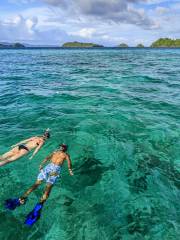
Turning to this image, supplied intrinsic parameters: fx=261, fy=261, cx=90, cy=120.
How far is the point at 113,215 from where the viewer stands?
35.7ft

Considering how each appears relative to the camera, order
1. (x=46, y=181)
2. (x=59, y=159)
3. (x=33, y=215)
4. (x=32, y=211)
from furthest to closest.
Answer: (x=59, y=159)
(x=46, y=181)
(x=32, y=211)
(x=33, y=215)

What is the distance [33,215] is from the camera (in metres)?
10.4

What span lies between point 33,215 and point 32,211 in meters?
0.17

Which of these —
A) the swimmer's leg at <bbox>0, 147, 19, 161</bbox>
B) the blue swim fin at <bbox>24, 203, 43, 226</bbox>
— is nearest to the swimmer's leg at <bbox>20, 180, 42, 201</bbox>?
the blue swim fin at <bbox>24, 203, 43, 226</bbox>

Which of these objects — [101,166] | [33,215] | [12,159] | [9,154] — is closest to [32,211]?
[33,215]

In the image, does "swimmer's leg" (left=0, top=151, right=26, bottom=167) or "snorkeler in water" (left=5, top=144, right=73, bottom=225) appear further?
"swimmer's leg" (left=0, top=151, right=26, bottom=167)

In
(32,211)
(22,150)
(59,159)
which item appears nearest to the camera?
(32,211)

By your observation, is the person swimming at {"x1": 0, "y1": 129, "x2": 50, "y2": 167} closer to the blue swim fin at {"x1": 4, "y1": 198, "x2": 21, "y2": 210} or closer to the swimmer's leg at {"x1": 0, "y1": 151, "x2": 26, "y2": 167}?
the swimmer's leg at {"x1": 0, "y1": 151, "x2": 26, "y2": 167}

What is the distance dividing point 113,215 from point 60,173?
12.8 feet

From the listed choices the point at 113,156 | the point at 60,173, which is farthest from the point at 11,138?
the point at 113,156

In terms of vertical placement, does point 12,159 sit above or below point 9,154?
below

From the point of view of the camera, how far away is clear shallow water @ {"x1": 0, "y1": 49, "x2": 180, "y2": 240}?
10.3 m

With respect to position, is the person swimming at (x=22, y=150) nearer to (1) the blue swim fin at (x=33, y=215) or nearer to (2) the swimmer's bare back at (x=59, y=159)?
(2) the swimmer's bare back at (x=59, y=159)

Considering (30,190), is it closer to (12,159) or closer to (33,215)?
(33,215)
